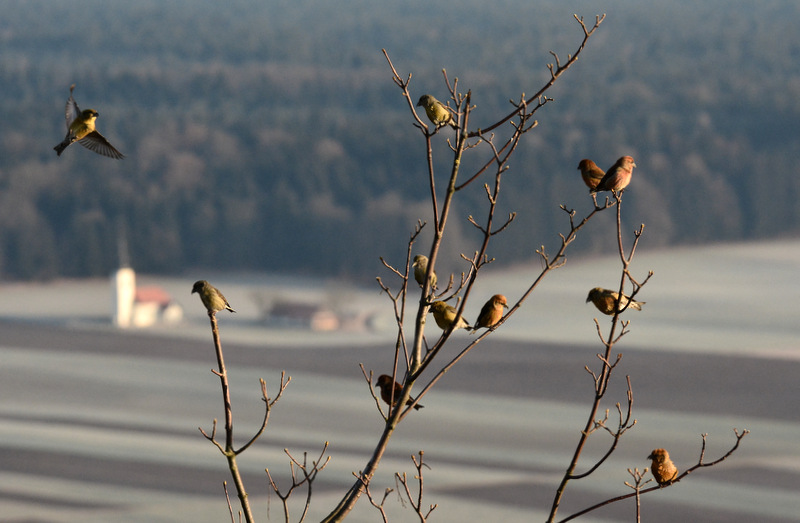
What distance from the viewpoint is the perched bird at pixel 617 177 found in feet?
6.68

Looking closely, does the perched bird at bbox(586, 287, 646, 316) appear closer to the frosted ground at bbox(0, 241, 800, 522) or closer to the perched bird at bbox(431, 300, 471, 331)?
the perched bird at bbox(431, 300, 471, 331)

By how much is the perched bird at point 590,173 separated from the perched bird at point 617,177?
0.05m

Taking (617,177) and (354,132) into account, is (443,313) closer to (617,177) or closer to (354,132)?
(617,177)

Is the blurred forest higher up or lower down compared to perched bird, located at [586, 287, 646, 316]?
higher up

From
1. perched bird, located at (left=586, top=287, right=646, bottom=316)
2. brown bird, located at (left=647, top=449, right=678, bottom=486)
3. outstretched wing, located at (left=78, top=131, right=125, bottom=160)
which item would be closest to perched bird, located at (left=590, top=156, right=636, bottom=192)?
perched bird, located at (left=586, top=287, right=646, bottom=316)

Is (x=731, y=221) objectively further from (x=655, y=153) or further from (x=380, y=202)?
(x=380, y=202)

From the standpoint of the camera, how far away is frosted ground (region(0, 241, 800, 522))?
45.8 feet

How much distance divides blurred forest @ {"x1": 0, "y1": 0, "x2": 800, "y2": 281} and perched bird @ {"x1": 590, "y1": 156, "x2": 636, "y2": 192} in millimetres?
23981

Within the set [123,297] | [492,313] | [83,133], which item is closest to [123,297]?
[123,297]

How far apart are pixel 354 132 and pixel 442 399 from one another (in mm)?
13764

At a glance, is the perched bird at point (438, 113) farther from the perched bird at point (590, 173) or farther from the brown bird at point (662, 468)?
the brown bird at point (662, 468)

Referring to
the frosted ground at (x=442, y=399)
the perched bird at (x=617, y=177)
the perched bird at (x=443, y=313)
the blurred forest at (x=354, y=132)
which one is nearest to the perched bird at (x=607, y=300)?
the perched bird at (x=617, y=177)

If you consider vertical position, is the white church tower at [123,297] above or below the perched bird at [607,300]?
above

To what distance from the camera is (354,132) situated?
33.0 metres
